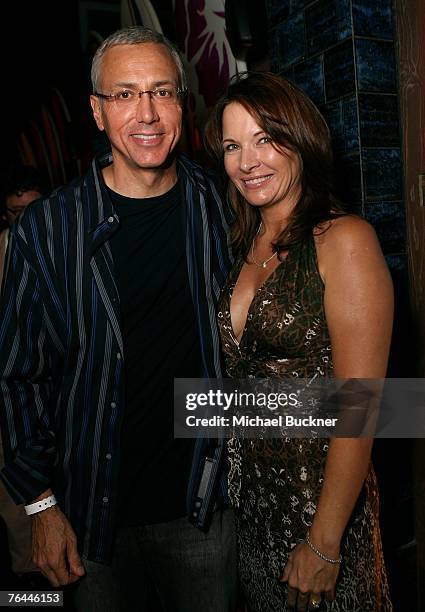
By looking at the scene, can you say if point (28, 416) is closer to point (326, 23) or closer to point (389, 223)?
point (389, 223)

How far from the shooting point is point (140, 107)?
1.59 meters

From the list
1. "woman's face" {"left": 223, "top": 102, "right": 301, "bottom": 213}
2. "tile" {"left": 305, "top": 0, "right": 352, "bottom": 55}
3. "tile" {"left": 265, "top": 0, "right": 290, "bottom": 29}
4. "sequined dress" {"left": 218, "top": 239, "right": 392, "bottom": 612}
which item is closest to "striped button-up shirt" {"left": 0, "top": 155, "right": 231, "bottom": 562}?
"sequined dress" {"left": 218, "top": 239, "right": 392, "bottom": 612}

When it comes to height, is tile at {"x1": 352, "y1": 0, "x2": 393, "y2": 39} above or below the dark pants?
above

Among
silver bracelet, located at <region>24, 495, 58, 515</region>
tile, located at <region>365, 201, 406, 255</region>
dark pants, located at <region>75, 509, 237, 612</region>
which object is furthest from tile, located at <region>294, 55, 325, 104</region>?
silver bracelet, located at <region>24, 495, 58, 515</region>

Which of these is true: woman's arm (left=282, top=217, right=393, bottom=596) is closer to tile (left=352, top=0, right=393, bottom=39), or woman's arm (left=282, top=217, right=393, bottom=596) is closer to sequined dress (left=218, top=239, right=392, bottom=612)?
sequined dress (left=218, top=239, right=392, bottom=612)

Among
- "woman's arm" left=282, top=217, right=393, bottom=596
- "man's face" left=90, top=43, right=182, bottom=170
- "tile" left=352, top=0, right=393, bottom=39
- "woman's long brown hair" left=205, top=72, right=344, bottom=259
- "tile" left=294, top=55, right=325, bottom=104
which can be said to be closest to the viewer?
A: "woman's arm" left=282, top=217, right=393, bottom=596

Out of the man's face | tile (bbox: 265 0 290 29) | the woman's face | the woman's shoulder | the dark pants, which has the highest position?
tile (bbox: 265 0 290 29)

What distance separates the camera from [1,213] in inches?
132

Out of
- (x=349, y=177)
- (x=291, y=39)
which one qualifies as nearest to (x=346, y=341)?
(x=349, y=177)

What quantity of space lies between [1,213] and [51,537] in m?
2.39

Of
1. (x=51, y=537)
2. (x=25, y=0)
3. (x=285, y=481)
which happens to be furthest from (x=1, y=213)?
(x=25, y=0)

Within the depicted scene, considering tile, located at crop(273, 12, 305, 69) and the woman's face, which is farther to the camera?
tile, located at crop(273, 12, 305, 69)

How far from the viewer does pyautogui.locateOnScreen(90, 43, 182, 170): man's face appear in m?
1.58

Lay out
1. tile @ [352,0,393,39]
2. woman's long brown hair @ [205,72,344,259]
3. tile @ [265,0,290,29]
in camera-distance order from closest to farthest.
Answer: woman's long brown hair @ [205,72,344,259], tile @ [352,0,393,39], tile @ [265,0,290,29]
